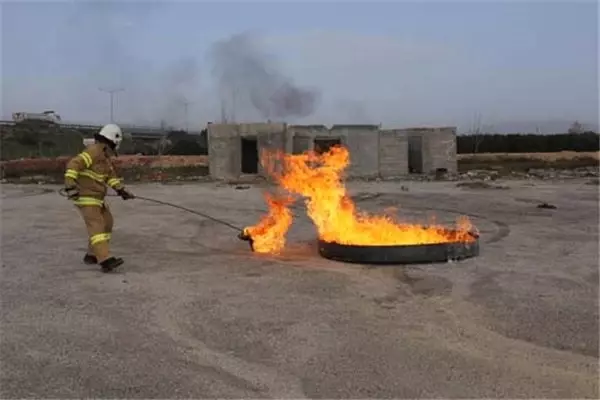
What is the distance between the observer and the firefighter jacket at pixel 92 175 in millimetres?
7824

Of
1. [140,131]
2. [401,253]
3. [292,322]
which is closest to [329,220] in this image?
[401,253]

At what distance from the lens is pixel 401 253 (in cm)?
816

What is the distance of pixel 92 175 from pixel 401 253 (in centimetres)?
383

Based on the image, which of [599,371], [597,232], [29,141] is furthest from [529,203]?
[29,141]

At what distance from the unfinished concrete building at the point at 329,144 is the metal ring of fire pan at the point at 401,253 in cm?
1901

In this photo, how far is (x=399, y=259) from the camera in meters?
8.16

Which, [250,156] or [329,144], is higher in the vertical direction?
[329,144]

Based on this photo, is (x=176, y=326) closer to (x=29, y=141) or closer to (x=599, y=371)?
(x=599, y=371)

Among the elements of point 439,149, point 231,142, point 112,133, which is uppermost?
point 231,142

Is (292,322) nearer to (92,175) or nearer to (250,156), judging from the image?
(92,175)

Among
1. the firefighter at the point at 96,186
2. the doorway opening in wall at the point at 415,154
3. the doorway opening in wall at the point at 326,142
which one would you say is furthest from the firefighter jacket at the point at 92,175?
the doorway opening in wall at the point at 415,154

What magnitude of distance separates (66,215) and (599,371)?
1193cm

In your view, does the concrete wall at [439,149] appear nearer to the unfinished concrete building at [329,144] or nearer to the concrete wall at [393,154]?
the unfinished concrete building at [329,144]

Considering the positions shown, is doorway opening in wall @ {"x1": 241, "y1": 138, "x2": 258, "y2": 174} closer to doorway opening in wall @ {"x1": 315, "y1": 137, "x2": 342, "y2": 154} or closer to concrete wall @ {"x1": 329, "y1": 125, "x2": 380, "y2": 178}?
doorway opening in wall @ {"x1": 315, "y1": 137, "x2": 342, "y2": 154}
